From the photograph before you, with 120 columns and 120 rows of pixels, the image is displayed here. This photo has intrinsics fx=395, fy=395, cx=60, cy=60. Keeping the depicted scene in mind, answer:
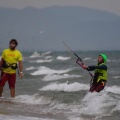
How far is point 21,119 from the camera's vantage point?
8492mm

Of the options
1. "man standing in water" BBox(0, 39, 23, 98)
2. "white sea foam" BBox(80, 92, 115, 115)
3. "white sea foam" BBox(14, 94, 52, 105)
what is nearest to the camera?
"white sea foam" BBox(80, 92, 115, 115)

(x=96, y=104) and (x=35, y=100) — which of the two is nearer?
(x=96, y=104)

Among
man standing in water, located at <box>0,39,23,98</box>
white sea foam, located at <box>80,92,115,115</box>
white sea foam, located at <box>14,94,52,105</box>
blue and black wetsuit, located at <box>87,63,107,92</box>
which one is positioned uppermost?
man standing in water, located at <box>0,39,23,98</box>

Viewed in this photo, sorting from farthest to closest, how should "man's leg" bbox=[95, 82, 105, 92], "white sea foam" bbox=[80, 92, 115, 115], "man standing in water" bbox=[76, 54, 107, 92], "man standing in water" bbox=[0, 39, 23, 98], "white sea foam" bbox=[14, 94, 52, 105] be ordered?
"white sea foam" bbox=[14, 94, 52, 105]
"man's leg" bbox=[95, 82, 105, 92]
"man standing in water" bbox=[76, 54, 107, 92]
"man standing in water" bbox=[0, 39, 23, 98]
"white sea foam" bbox=[80, 92, 115, 115]

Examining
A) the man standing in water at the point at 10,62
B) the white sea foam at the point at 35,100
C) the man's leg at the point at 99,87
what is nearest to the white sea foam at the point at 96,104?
the man's leg at the point at 99,87

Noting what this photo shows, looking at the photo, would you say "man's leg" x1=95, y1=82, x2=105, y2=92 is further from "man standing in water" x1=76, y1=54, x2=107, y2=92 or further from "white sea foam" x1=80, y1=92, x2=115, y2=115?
"white sea foam" x1=80, y1=92, x2=115, y2=115

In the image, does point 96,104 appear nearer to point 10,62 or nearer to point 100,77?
point 100,77

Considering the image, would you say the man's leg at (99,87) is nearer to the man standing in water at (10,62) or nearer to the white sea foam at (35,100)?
the white sea foam at (35,100)

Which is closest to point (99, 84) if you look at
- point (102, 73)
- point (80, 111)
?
point (102, 73)

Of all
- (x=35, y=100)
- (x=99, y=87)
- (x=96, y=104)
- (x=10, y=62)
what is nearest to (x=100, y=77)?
(x=99, y=87)

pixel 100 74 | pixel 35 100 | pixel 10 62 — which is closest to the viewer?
pixel 10 62

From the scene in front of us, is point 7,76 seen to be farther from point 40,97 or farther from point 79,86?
point 79,86

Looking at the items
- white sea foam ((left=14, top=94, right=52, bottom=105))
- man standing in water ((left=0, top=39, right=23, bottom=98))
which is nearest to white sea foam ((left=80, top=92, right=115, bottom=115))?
white sea foam ((left=14, top=94, right=52, bottom=105))

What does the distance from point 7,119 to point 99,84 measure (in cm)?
373
